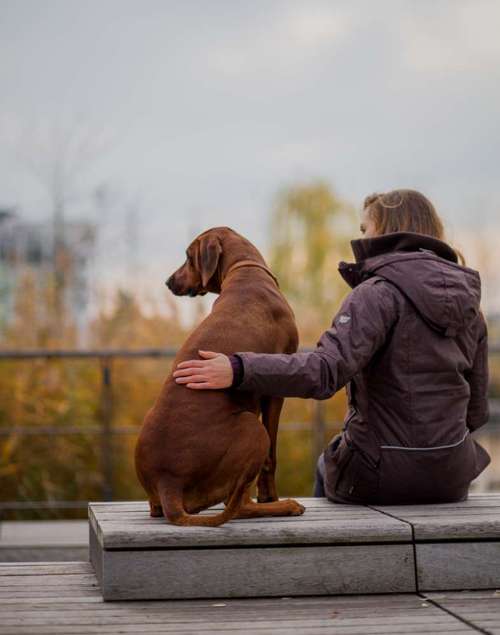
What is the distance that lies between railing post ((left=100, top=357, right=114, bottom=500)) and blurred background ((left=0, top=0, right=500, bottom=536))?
17mm

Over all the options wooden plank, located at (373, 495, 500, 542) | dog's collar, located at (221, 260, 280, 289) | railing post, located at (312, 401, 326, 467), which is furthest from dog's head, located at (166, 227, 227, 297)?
railing post, located at (312, 401, 326, 467)

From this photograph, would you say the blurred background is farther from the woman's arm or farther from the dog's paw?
the dog's paw

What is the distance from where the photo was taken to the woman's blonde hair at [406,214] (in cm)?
373

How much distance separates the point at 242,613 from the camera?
2984mm

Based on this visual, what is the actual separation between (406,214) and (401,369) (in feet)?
1.92

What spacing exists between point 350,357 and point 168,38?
29.4 ft

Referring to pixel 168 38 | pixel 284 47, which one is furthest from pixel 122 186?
pixel 284 47

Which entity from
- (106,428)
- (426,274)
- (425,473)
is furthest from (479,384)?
(106,428)

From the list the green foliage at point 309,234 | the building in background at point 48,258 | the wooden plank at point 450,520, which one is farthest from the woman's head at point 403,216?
the green foliage at point 309,234

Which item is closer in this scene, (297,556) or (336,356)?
(297,556)

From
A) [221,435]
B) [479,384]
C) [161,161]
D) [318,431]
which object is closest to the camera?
[221,435]

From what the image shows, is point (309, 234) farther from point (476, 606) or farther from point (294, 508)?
point (476, 606)

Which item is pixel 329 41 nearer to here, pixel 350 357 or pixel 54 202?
pixel 54 202

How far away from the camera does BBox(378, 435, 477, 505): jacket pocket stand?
3516mm
